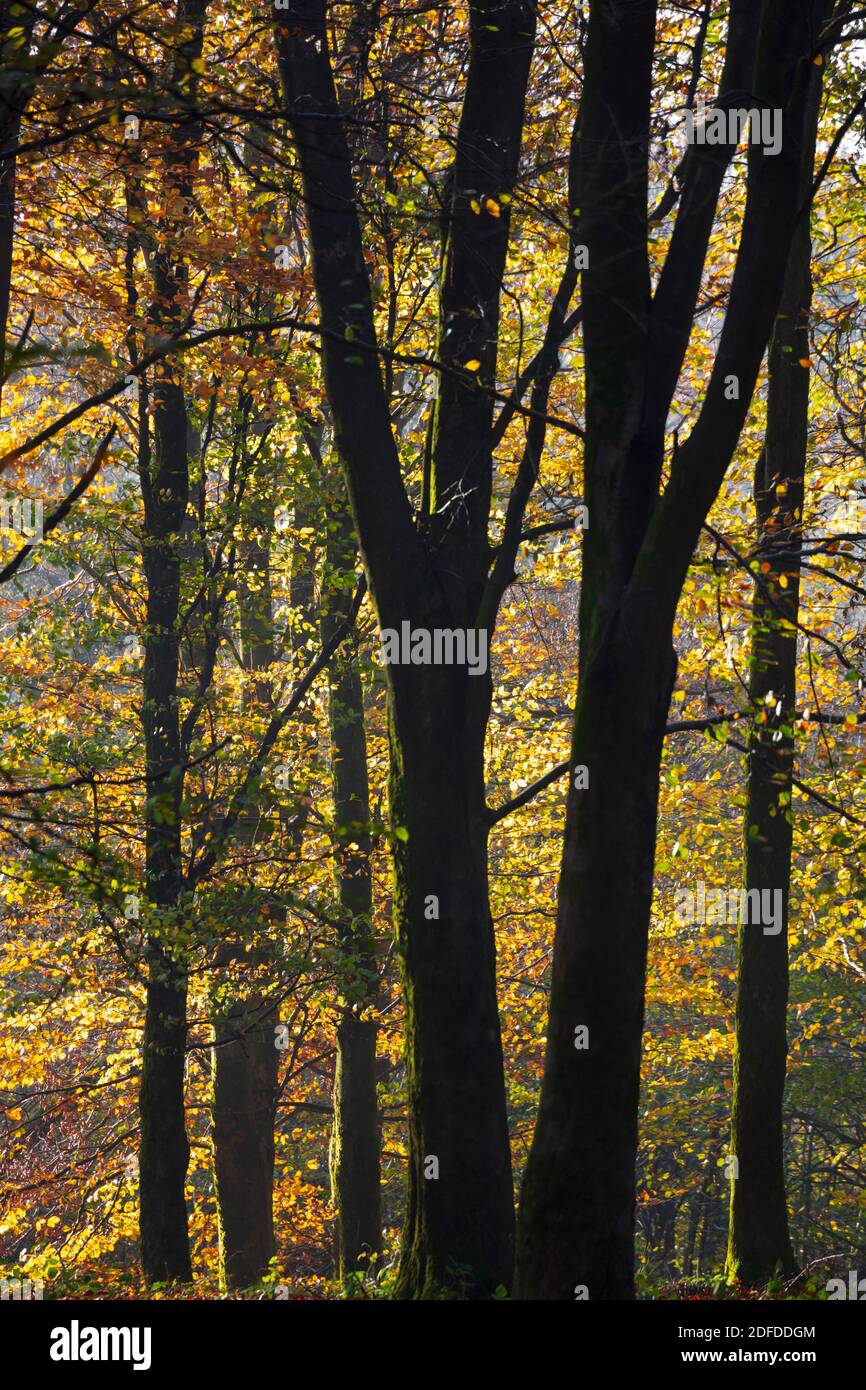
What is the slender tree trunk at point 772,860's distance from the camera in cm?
961

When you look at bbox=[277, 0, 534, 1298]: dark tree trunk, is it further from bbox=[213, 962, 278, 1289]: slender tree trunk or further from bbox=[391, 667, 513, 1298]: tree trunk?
bbox=[213, 962, 278, 1289]: slender tree trunk

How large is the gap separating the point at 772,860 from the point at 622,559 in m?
4.80

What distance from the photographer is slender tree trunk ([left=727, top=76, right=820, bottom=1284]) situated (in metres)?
9.61

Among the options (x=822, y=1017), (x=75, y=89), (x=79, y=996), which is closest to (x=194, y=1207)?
(x=79, y=996)

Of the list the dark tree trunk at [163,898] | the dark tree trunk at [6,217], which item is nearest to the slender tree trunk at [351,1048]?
the dark tree trunk at [163,898]

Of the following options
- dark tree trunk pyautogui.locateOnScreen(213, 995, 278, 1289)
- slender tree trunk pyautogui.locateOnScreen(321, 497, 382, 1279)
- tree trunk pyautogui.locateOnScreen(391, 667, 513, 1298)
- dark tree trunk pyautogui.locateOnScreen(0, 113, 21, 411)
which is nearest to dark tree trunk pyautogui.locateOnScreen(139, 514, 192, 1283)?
slender tree trunk pyautogui.locateOnScreen(321, 497, 382, 1279)

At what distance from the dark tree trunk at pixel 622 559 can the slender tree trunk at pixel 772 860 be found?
284 centimetres

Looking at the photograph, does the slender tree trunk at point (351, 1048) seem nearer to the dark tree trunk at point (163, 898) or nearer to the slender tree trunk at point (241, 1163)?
the slender tree trunk at point (241, 1163)

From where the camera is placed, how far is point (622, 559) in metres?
6.36

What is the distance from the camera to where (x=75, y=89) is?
3.80 m

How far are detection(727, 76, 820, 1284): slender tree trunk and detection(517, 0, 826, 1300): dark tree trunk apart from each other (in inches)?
112

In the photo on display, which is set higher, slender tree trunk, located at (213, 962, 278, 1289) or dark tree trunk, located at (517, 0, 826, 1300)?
dark tree trunk, located at (517, 0, 826, 1300)

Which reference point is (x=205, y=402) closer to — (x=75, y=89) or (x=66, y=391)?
(x=66, y=391)
